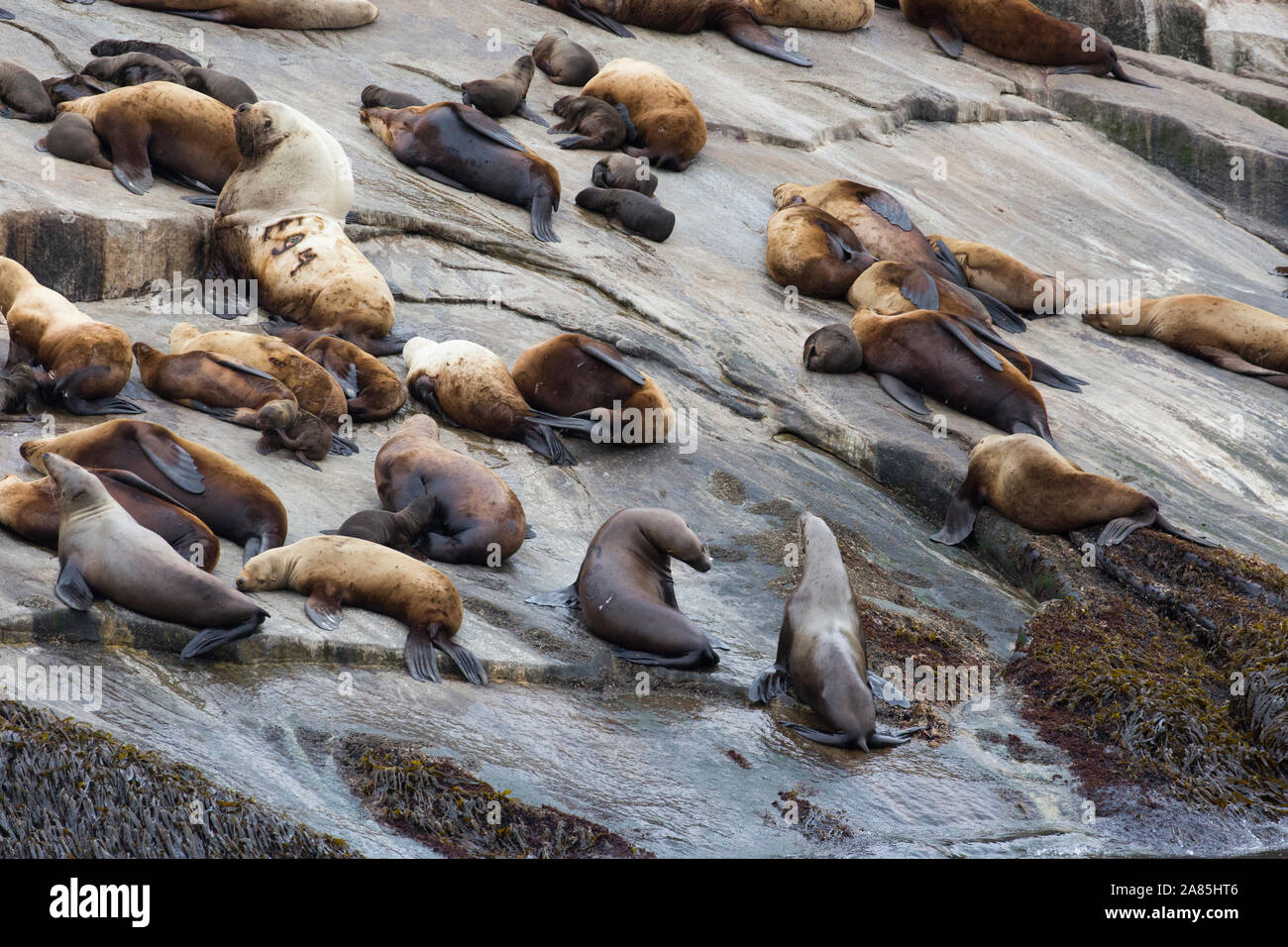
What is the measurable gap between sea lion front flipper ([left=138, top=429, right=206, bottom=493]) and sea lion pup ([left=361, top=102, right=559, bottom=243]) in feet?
15.5

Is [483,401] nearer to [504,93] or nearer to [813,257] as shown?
[813,257]

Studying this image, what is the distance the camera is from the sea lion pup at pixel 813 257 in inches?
407

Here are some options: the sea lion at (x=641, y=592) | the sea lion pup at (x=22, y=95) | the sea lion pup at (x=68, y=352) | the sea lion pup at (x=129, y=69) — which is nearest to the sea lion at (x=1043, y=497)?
the sea lion at (x=641, y=592)

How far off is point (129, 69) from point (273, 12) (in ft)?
8.03

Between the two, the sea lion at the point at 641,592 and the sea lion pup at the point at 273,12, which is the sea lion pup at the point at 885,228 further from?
the sea lion at the point at 641,592

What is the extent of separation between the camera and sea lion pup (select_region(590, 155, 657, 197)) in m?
10.6

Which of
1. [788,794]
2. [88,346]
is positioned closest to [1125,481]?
[788,794]

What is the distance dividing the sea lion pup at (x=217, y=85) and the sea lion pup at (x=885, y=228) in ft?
14.6

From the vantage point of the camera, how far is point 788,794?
4.61 meters

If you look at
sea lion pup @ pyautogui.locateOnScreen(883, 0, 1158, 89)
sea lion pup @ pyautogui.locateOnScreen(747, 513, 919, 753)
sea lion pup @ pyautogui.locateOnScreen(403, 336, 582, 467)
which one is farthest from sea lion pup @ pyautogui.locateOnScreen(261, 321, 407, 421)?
sea lion pup @ pyautogui.locateOnScreen(883, 0, 1158, 89)

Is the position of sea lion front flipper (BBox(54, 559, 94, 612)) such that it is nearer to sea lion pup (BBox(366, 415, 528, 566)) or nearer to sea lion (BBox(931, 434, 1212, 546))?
sea lion pup (BBox(366, 415, 528, 566))

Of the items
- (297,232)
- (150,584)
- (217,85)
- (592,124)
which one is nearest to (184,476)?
(150,584)

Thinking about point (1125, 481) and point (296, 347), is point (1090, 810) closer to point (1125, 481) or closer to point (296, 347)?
point (1125, 481)
